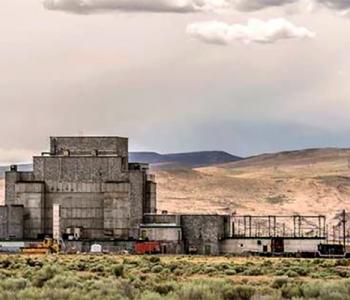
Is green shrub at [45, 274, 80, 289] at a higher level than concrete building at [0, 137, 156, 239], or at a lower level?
lower

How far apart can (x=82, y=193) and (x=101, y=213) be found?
330 centimetres

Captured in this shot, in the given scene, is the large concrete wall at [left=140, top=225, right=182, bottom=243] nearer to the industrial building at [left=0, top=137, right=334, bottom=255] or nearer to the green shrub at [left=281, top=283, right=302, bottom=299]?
the industrial building at [left=0, top=137, right=334, bottom=255]

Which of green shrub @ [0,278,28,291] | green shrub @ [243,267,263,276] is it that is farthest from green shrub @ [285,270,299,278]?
green shrub @ [0,278,28,291]

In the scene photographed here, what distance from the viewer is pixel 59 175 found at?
127 meters

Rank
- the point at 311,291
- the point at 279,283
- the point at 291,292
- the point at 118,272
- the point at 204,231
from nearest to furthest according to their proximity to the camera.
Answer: the point at 311,291, the point at 291,292, the point at 279,283, the point at 118,272, the point at 204,231

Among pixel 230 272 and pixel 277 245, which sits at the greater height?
pixel 277 245

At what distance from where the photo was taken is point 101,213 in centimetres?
12538

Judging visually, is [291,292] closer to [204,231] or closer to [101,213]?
[204,231]

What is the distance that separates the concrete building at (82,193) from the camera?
123m

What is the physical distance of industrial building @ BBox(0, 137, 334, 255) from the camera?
390ft

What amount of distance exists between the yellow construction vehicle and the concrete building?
6133 mm

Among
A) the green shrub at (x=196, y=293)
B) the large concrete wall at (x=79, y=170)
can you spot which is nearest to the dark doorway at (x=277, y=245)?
the large concrete wall at (x=79, y=170)

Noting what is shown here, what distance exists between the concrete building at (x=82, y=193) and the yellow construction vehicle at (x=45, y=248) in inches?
241

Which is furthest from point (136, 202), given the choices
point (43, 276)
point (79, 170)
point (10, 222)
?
point (43, 276)
